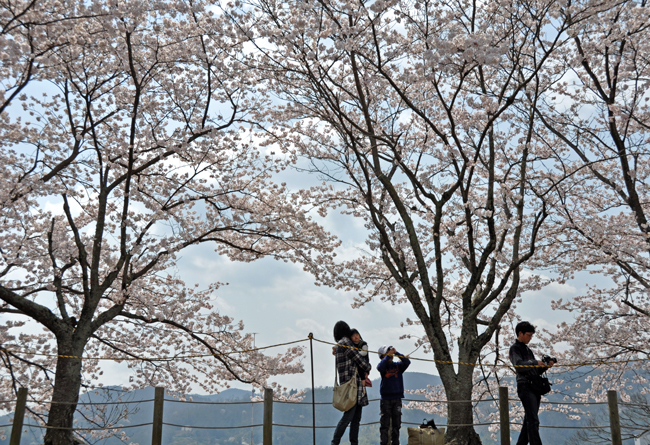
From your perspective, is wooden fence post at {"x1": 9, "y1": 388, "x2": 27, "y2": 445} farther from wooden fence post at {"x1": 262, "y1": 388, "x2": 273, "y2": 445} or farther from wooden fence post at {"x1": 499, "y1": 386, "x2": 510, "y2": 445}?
wooden fence post at {"x1": 499, "y1": 386, "x2": 510, "y2": 445}

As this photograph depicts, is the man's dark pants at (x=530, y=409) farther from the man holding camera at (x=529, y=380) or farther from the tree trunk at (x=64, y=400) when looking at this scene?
the tree trunk at (x=64, y=400)

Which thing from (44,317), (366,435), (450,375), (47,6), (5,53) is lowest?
(366,435)

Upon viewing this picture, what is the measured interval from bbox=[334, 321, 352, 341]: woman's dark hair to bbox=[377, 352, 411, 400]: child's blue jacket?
535mm

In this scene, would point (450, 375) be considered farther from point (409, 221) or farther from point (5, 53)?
point (5, 53)

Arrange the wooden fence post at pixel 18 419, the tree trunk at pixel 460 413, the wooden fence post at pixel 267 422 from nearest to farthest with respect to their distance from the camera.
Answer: the wooden fence post at pixel 267 422 < the wooden fence post at pixel 18 419 < the tree trunk at pixel 460 413

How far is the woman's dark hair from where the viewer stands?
18.3ft

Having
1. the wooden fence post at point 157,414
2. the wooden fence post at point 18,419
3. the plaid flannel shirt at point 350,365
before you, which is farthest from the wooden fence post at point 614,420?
the wooden fence post at point 18,419

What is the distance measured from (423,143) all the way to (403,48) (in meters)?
2.67

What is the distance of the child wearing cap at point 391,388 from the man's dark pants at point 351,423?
15.1 inches

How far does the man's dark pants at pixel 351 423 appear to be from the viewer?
5.24 m

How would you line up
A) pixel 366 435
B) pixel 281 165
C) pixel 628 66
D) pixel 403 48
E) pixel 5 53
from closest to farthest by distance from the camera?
pixel 5 53 → pixel 403 48 → pixel 628 66 → pixel 281 165 → pixel 366 435

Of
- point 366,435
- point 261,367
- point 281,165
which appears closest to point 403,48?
point 281,165

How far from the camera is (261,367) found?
33.8 ft

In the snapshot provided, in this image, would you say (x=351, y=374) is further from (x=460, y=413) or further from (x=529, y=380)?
(x=460, y=413)
